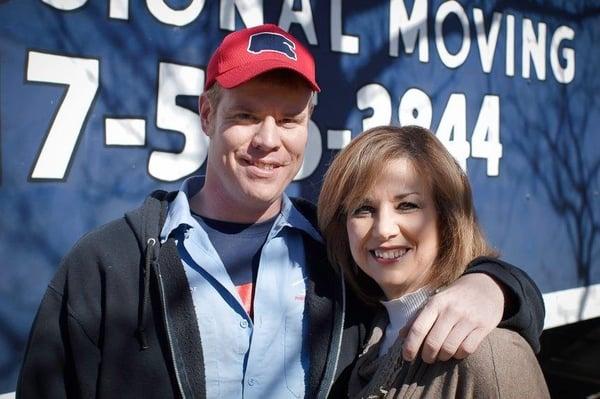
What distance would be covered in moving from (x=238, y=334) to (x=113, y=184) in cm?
85

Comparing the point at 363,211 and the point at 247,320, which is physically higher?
the point at 363,211

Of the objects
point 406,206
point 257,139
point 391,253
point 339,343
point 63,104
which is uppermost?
point 63,104

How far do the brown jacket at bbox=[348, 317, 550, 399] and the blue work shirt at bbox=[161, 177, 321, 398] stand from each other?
21 cm

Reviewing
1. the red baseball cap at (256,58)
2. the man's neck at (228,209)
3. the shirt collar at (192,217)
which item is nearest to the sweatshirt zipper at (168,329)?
the shirt collar at (192,217)

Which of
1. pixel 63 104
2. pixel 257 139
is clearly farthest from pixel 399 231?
pixel 63 104

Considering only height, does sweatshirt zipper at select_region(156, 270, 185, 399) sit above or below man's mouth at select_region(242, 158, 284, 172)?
below

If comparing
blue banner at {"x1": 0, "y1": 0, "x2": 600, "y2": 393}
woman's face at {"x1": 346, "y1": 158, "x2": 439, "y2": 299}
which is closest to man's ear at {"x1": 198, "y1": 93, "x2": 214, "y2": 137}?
woman's face at {"x1": 346, "y1": 158, "x2": 439, "y2": 299}

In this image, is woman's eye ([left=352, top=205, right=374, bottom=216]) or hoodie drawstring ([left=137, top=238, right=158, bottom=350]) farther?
woman's eye ([left=352, top=205, right=374, bottom=216])

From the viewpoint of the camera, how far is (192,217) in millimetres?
1544

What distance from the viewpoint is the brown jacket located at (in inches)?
45.4

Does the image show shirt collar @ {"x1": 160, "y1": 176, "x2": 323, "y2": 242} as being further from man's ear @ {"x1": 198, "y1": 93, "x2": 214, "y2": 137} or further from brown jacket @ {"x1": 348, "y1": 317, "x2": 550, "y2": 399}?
brown jacket @ {"x1": 348, "y1": 317, "x2": 550, "y2": 399}

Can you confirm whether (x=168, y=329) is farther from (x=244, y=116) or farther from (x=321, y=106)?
(x=321, y=106)

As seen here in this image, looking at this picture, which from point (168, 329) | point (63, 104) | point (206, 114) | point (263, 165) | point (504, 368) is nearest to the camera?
point (504, 368)

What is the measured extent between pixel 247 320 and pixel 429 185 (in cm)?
51
